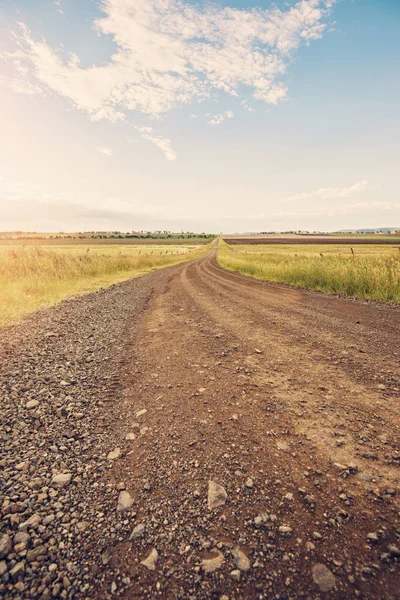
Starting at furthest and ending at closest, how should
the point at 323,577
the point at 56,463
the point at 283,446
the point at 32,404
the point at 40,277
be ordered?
the point at 40,277 → the point at 32,404 → the point at 283,446 → the point at 56,463 → the point at 323,577

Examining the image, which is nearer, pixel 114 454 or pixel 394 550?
pixel 394 550

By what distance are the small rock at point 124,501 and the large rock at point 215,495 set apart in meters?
0.72

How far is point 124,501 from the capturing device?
248 cm

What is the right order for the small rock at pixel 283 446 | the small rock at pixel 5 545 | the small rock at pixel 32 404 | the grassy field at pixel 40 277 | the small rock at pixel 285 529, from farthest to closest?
the grassy field at pixel 40 277 → the small rock at pixel 32 404 → the small rock at pixel 283 446 → the small rock at pixel 285 529 → the small rock at pixel 5 545

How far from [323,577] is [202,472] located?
48.8 inches

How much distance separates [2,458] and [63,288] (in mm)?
13776

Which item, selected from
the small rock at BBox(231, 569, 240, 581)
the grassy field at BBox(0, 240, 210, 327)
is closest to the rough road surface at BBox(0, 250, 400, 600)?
the small rock at BBox(231, 569, 240, 581)

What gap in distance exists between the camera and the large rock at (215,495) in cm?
241

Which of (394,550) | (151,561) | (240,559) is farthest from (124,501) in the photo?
(394,550)

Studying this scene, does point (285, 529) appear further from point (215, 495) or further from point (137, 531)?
point (137, 531)

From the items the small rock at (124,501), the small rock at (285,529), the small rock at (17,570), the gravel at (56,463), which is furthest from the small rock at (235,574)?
the small rock at (17,570)

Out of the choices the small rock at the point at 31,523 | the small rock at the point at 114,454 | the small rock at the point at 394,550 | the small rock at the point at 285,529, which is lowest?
the small rock at the point at 114,454

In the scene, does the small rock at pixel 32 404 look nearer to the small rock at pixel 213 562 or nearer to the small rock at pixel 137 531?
the small rock at pixel 137 531

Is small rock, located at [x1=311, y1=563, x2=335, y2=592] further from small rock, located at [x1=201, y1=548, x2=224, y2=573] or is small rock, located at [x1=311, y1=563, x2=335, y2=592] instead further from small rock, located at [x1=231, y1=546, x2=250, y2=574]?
small rock, located at [x1=201, y1=548, x2=224, y2=573]
